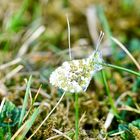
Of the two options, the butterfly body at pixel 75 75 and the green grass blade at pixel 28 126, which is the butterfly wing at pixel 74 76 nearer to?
the butterfly body at pixel 75 75

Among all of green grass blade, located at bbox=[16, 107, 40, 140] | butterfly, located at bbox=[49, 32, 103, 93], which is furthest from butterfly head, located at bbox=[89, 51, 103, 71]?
green grass blade, located at bbox=[16, 107, 40, 140]

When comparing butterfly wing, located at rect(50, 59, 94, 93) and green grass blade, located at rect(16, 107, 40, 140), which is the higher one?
butterfly wing, located at rect(50, 59, 94, 93)

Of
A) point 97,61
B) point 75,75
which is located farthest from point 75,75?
point 97,61

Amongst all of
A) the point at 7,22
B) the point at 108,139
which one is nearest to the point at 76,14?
the point at 7,22

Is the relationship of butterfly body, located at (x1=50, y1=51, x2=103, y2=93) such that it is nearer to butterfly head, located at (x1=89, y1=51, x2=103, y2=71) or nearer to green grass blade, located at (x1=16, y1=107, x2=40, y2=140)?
butterfly head, located at (x1=89, y1=51, x2=103, y2=71)

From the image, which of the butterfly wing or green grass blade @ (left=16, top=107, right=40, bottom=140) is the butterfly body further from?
green grass blade @ (left=16, top=107, right=40, bottom=140)

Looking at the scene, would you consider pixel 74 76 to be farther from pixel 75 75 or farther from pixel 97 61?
pixel 97 61

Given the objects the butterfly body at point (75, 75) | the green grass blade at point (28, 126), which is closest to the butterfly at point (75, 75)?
the butterfly body at point (75, 75)

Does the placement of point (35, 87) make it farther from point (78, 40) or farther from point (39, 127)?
point (78, 40)

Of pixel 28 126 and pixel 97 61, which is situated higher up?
pixel 97 61
